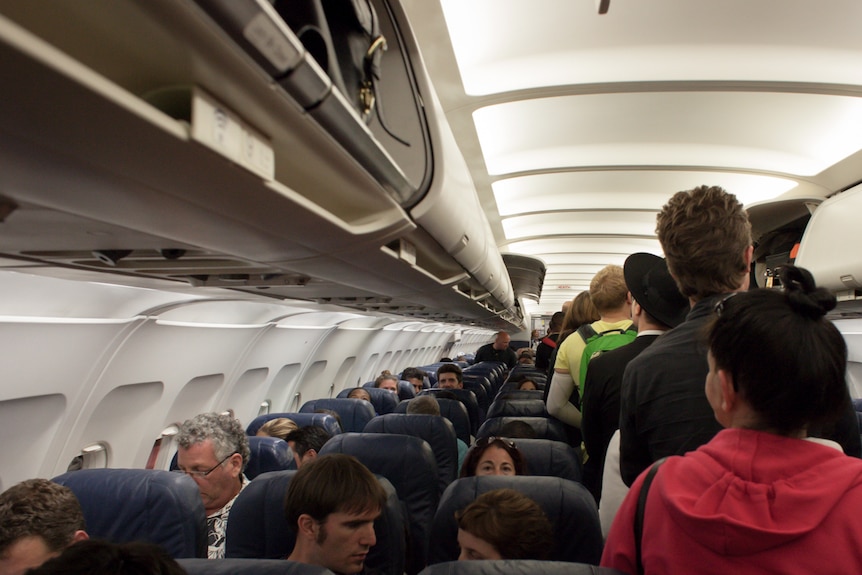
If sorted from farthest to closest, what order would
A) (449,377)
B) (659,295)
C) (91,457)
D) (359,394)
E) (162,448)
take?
(449,377)
(359,394)
(162,448)
(91,457)
(659,295)

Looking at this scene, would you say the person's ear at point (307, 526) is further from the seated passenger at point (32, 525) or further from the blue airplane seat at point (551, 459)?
the blue airplane seat at point (551, 459)

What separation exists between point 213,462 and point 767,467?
3.04m

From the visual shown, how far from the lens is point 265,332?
20.6ft

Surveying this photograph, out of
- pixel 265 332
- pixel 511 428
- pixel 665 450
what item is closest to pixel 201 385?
pixel 265 332

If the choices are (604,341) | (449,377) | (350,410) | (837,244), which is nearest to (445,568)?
(604,341)

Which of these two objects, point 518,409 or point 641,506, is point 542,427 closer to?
point 518,409

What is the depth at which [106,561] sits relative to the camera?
3.78 feet

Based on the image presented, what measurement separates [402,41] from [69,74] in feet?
3.40

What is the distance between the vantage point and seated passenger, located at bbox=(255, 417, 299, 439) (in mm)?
4613

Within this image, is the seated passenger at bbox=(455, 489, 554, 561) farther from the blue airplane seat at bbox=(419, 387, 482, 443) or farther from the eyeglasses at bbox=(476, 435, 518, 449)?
the blue airplane seat at bbox=(419, 387, 482, 443)

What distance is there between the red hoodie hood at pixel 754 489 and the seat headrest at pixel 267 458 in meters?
3.33

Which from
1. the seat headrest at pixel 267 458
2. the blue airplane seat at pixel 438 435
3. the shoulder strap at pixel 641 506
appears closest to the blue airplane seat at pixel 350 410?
the blue airplane seat at pixel 438 435

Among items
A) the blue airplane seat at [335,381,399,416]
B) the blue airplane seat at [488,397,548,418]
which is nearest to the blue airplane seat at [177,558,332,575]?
the blue airplane seat at [488,397,548,418]

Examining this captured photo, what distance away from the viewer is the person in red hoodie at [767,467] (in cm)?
93
